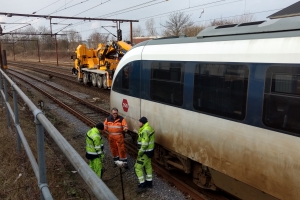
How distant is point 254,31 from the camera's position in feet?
14.9

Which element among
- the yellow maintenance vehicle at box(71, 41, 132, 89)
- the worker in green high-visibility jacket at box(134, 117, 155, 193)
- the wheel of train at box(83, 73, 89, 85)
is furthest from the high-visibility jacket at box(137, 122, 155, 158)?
the wheel of train at box(83, 73, 89, 85)

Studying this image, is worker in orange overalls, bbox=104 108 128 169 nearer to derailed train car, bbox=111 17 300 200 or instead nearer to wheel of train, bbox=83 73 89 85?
derailed train car, bbox=111 17 300 200

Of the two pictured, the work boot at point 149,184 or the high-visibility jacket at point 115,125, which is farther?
the high-visibility jacket at point 115,125

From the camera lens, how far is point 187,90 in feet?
18.3

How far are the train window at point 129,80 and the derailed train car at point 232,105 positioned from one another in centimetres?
37

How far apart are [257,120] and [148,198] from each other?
9.43ft

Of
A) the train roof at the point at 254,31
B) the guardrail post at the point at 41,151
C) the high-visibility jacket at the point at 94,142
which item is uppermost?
the train roof at the point at 254,31

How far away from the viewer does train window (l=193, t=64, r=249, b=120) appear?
4.51 meters

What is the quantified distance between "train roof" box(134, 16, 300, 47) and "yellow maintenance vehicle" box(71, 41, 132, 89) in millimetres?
13817

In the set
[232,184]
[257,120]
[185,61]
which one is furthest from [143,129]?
[257,120]

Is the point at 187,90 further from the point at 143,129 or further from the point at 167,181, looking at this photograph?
the point at 167,181

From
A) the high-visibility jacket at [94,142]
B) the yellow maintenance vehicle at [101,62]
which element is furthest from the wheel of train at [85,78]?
the high-visibility jacket at [94,142]

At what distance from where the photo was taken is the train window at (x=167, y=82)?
Result: 19.0 ft

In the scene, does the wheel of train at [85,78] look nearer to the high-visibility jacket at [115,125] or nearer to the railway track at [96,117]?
the railway track at [96,117]
